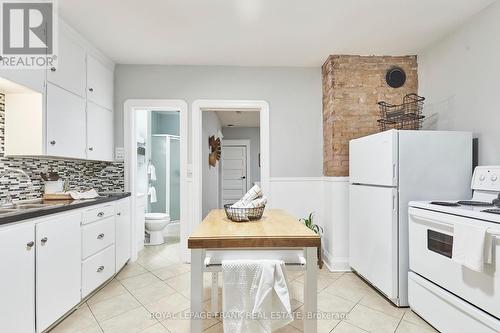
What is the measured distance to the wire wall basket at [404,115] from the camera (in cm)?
272

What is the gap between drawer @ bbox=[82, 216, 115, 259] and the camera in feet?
7.22

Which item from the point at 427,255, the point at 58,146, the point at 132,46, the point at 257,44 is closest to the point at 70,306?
the point at 58,146

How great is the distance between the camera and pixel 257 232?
1.33 metres

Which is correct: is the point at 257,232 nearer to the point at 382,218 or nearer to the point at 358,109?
the point at 382,218

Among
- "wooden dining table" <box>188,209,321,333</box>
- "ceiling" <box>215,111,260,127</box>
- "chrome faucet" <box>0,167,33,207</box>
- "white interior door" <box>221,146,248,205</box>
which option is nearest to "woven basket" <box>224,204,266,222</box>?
"wooden dining table" <box>188,209,321,333</box>

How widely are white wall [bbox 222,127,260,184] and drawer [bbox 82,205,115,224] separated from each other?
193 inches

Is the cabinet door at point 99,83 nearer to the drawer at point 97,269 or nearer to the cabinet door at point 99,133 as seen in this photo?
the cabinet door at point 99,133

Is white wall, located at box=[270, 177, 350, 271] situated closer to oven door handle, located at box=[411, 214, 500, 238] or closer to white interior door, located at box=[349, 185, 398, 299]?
white interior door, located at box=[349, 185, 398, 299]

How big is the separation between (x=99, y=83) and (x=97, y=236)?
1655 millimetres

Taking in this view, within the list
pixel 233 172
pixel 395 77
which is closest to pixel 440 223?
pixel 395 77

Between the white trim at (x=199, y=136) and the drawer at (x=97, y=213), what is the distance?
93 cm

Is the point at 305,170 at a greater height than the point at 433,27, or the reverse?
the point at 433,27

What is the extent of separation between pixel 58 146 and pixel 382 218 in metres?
2.85

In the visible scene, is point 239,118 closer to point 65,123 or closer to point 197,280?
point 65,123
